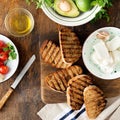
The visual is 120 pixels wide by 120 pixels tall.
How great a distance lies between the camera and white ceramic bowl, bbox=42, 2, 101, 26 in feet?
4.62

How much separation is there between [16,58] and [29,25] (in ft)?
0.41

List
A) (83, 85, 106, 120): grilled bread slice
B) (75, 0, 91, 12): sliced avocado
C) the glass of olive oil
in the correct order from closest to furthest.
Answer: (75, 0, 91, 12): sliced avocado < (83, 85, 106, 120): grilled bread slice < the glass of olive oil

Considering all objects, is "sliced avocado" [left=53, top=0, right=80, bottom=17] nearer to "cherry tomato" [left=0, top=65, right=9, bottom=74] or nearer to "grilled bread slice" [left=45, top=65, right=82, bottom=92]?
"grilled bread slice" [left=45, top=65, right=82, bottom=92]

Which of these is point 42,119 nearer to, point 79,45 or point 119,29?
point 79,45

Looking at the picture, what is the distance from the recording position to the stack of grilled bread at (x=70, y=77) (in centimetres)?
148

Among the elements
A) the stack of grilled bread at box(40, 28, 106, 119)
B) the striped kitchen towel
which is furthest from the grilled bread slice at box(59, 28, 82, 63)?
the striped kitchen towel

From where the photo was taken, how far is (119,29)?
1.49 meters

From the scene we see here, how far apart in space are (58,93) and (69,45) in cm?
17

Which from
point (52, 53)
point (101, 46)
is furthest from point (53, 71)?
point (101, 46)

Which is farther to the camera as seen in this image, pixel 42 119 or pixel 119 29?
pixel 42 119

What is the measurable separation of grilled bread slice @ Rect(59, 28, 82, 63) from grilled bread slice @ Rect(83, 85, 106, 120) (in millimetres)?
114

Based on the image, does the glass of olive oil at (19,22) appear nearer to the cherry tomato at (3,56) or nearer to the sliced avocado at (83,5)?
the cherry tomato at (3,56)

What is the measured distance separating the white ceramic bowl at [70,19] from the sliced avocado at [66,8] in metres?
0.01

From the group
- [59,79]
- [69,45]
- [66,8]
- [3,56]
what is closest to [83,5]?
[66,8]
